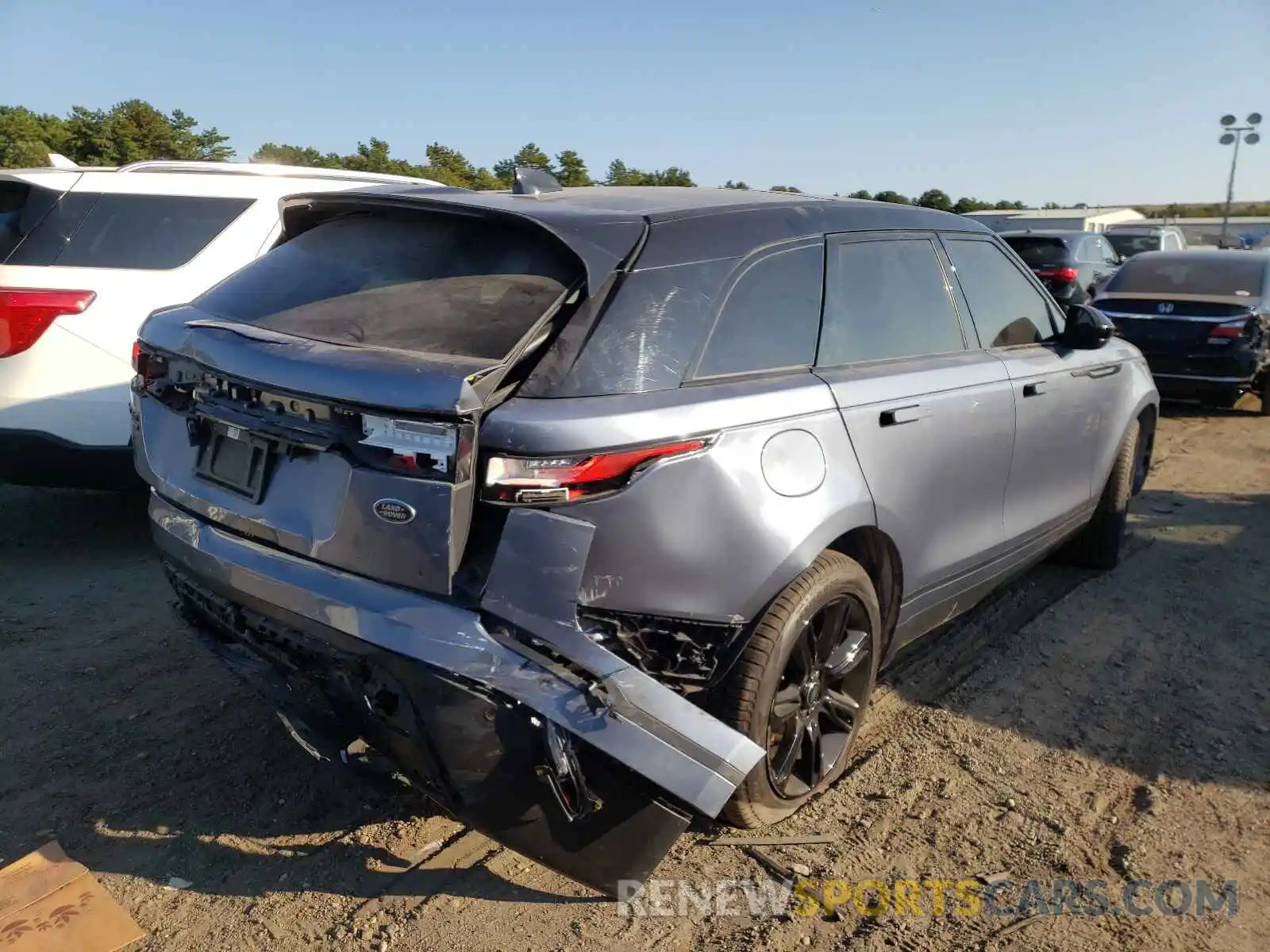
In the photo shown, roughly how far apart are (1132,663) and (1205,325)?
600cm

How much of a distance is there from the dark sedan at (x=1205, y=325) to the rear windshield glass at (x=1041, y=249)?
395 centimetres

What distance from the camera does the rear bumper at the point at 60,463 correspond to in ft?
15.4

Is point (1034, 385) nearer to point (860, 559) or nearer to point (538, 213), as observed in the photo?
point (860, 559)

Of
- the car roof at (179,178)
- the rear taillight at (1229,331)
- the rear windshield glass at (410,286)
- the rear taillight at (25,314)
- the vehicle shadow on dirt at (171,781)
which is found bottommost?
the vehicle shadow on dirt at (171,781)

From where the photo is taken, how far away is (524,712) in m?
2.14

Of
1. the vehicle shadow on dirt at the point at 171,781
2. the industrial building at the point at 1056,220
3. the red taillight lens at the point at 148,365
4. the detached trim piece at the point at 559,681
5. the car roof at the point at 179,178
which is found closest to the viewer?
the detached trim piece at the point at 559,681

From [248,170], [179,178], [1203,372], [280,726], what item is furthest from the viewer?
[1203,372]

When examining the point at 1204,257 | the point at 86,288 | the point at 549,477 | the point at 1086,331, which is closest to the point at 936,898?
the point at 549,477

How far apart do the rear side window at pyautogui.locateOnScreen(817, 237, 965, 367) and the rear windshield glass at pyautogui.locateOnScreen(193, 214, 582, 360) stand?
39.7 inches

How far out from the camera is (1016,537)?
3.92 metres

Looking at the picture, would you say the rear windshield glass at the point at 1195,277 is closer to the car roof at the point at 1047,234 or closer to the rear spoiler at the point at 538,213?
the car roof at the point at 1047,234

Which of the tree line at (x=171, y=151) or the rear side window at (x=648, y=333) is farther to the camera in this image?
the tree line at (x=171, y=151)

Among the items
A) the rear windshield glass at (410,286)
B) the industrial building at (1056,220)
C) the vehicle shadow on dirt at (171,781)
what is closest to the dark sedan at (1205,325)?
the rear windshield glass at (410,286)

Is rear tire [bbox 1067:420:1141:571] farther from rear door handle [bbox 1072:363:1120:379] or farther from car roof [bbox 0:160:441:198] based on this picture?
car roof [bbox 0:160:441:198]
